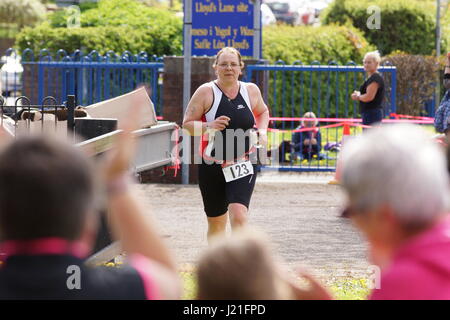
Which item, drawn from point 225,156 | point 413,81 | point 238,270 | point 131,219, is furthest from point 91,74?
point 238,270

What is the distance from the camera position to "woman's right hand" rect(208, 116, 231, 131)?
7.77 meters

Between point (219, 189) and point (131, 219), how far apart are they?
5.11 meters

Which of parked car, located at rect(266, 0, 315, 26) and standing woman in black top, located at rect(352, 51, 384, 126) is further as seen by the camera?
parked car, located at rect(266, 0, 315, 26)

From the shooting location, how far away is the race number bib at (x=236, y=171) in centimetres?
→ 777

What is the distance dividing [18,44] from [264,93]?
8266 mm

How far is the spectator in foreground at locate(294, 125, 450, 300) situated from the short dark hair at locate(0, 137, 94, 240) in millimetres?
654

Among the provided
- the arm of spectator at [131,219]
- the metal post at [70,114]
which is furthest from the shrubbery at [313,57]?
the arm of spectator at [131,219]

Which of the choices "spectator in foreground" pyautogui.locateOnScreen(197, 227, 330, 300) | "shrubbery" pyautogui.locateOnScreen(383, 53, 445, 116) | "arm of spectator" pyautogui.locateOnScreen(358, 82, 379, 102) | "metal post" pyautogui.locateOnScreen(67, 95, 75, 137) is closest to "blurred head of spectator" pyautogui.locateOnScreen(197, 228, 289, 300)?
"spectator in foreground" pyautogui.locateOnScreen(197, 227, 330, 300)

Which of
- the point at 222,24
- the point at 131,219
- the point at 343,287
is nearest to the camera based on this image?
the point at 131,219

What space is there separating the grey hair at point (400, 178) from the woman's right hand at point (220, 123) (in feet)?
17.0

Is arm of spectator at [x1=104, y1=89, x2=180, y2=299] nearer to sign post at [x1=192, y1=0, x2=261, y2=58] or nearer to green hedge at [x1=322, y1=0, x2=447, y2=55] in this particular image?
sign post at [x1=192, y1=0, x2=261, y2=58]

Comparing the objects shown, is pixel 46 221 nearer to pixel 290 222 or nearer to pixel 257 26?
pixel 290 222

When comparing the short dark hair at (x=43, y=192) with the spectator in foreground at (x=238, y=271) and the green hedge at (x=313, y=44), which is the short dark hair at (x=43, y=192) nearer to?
the spectator in foreground at (x=238, y=271)

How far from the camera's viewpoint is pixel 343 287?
7367mm
